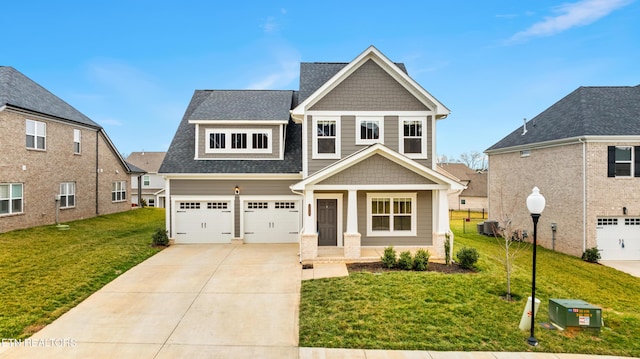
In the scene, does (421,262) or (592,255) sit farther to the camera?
(592,255)

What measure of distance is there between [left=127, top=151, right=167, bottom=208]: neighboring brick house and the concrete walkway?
35145mm

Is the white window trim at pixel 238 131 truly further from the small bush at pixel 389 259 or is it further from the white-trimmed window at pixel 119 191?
the white-trimmed window at pixel 119 191

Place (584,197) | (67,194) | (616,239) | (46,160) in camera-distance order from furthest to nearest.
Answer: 1. (67,194)
2. (46,160)
3. (616,239)
4. (584,197)

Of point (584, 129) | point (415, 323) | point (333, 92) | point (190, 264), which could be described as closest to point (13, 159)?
point (190, 264)

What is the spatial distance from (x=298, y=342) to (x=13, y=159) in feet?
60.0

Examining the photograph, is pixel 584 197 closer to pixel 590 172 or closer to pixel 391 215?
pixel 590 172

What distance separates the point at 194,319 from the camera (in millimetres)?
7539

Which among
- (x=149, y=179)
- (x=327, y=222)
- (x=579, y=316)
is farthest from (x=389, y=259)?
(x=149, y=179)

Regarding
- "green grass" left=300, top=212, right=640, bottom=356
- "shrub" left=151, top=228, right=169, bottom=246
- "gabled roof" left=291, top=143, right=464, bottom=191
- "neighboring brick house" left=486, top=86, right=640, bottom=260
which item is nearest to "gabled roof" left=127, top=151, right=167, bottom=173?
"shrub" left=151, top=228, right=169, bottom=246

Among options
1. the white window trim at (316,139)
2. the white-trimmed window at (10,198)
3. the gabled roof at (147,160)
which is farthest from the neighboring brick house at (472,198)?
the white-trimmed window at (10,198)

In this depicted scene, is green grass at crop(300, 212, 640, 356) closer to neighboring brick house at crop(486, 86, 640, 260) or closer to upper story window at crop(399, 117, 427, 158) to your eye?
neighboring brick house at crop(486, 86, 640, 260)

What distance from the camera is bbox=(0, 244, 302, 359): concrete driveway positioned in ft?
20.4

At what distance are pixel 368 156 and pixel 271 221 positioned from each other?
648cm

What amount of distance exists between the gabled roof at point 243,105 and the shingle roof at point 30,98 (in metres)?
8.18
